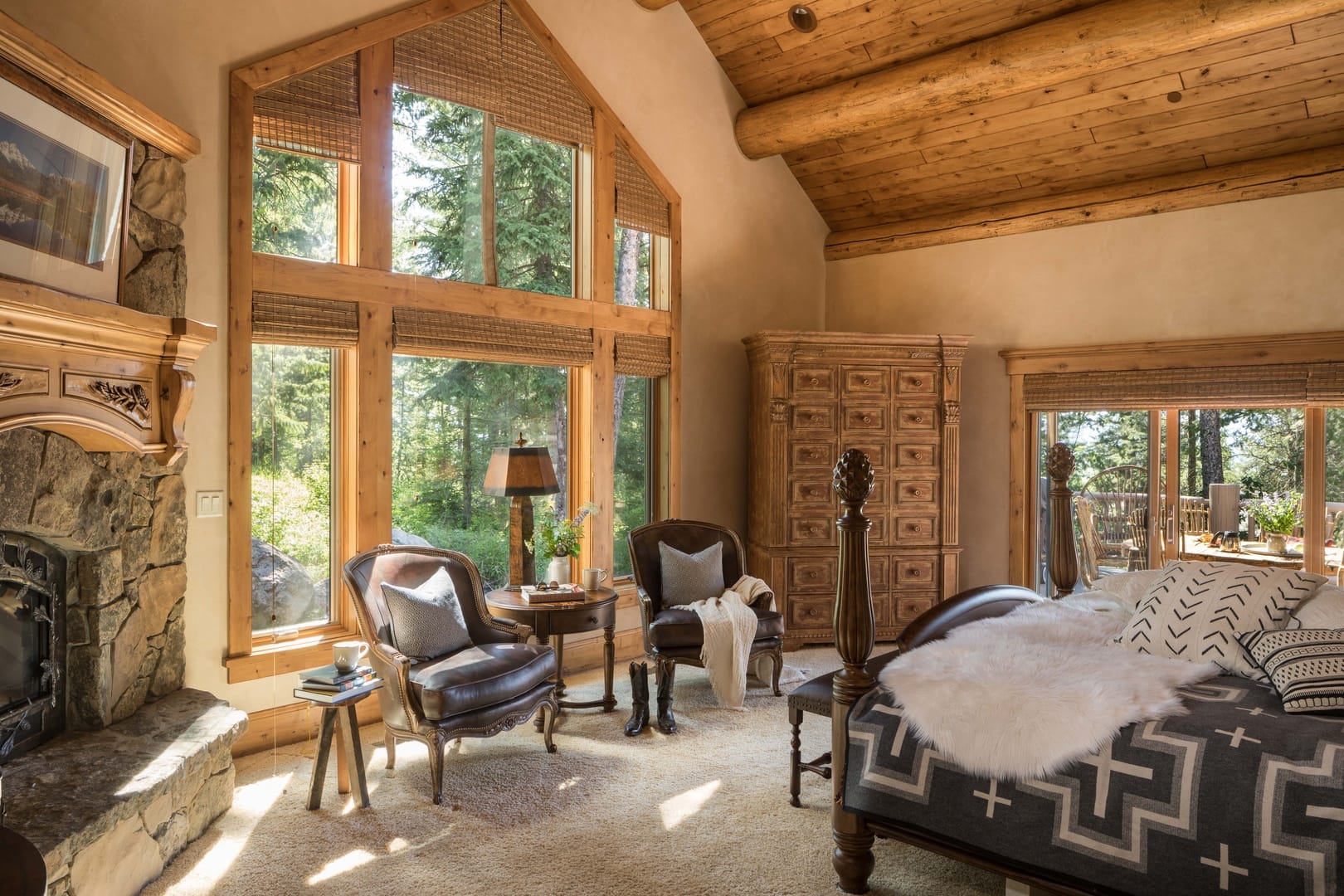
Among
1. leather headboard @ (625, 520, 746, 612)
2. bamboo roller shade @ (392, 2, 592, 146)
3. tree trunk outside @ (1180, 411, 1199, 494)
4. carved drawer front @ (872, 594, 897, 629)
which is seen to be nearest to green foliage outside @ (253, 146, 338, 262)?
bamboo roller shade @ (392, 2, 592, 146)

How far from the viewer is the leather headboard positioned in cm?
472

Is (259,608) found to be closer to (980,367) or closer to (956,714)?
(956,714)

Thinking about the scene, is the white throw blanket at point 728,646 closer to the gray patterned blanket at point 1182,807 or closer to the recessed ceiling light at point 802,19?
the gray patterned blanket at point 1182,807

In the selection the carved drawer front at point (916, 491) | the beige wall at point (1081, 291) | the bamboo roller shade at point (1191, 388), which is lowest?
the carved drawer front at point (916, 491)

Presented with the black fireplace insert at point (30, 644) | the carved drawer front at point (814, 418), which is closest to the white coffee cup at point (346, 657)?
the black fireplace insert at point (30, 644)

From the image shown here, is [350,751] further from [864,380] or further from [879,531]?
[864,380]

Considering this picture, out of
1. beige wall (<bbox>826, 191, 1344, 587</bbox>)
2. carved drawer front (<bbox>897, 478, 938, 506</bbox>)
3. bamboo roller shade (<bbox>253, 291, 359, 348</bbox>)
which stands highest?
beige wall (<bbox>826, 191, 1344, 587</bbox>)

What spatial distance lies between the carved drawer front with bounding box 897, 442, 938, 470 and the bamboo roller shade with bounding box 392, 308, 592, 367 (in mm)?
2222

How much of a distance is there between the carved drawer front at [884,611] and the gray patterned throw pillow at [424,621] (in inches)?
120

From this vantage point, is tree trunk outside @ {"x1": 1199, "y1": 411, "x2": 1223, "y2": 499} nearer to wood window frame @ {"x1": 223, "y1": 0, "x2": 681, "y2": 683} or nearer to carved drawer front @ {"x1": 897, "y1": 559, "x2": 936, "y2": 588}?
carved drawer front @ {"x1": 897, "y1": 559, "x2": 936, "y2": 588}

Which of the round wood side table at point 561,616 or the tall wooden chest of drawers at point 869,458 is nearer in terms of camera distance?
the round wood side table at point 561,616

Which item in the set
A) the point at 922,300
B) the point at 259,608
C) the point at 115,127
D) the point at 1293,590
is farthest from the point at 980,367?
the point at 115,127

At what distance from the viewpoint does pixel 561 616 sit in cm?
404

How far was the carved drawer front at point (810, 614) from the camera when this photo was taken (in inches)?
224
